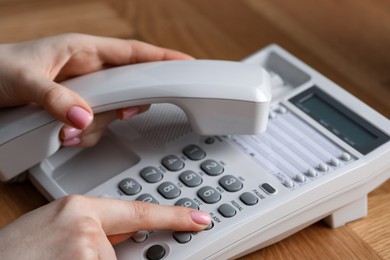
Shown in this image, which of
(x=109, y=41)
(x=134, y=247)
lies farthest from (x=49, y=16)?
(x=134, y=247)

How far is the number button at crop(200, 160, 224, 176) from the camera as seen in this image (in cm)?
63

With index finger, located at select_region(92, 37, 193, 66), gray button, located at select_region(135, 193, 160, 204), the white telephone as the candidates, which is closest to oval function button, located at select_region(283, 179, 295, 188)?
the white telephone

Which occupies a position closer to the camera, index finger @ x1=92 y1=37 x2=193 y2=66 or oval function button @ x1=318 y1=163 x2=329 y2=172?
oval function button @ x1=318 y1=163 x2=329 y2=172

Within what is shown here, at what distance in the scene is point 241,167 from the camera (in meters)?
0.64

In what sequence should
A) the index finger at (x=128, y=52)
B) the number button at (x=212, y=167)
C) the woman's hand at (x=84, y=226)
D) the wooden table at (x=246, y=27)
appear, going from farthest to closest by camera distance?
the wooden table at (x=246, y=27) < the index finger at (x=128, y=52) < the number button at (x=212, y=167) < the woman's hand at (x=84, y=226)

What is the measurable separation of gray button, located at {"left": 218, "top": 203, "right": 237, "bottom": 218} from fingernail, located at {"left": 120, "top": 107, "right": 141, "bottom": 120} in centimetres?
16

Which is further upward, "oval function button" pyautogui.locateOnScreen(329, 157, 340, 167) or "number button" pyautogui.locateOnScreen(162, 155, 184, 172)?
"oval function button" pyautogui.locateOnScreen(329, 157, 340, 167)

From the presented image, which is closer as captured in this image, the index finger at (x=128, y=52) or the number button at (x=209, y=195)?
the number button at (x=209, y=195)

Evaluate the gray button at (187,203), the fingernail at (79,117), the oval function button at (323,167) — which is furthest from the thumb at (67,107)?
the oval function button at (323,167)

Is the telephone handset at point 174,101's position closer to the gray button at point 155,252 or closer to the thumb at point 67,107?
the thumb at point 67,107

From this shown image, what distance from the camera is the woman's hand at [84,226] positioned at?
1.75 feet

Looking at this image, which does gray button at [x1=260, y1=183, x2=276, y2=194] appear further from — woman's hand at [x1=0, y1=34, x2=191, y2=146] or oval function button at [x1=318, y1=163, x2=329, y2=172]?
woman's hand at [x1=0, y1=34, x2=191, y2=146]

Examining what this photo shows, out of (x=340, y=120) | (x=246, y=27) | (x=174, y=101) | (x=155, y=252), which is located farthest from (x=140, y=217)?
(x=246, y=27)

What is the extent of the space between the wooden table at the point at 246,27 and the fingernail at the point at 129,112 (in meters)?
0.21
